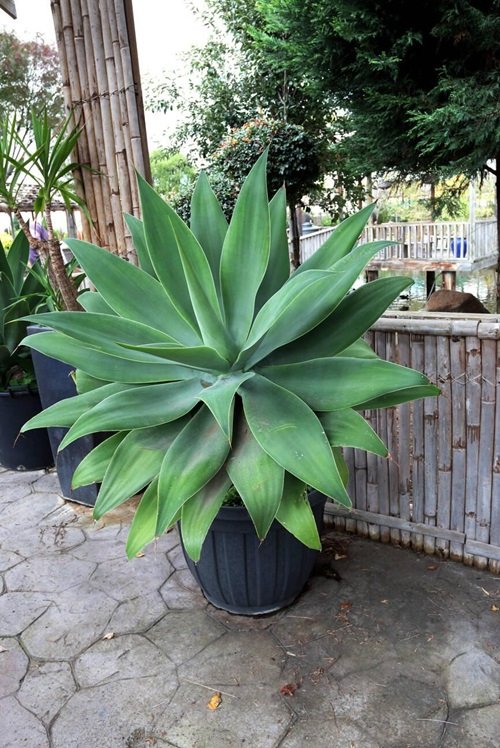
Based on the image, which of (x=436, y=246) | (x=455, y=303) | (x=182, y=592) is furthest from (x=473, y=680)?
(x=436, y=246)

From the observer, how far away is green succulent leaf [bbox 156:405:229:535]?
4.20 feet

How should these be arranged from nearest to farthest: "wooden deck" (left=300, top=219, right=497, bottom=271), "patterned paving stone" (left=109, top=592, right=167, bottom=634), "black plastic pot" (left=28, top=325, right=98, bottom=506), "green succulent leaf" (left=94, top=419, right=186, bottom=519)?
"green succulent leaf" (left=94, top=419, right=186, bottom=519) → "patterned paving stone" (left=109, top=592, right=167, bottom=634) → "black plastic pot" (left=28, top=325, right=98, bottom=506) → "wooden deck" (left=300, top=219, right=497, bottom=271)

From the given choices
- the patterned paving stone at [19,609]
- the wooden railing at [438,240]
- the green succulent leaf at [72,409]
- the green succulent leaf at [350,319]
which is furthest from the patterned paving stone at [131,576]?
the wooden railing at [438,240]

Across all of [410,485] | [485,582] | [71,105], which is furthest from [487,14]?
[485,582]

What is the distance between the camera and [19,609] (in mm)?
1933

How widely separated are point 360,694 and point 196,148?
396 inches

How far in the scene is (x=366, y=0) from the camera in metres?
3.62

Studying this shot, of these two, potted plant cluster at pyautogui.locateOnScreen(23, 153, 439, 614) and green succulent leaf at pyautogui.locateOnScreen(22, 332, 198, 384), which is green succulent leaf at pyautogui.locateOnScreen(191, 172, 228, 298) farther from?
green succulent leaf at pyautogui.locateOnScreen(22, 332, 198, 384)

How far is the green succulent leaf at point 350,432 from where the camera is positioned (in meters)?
1.32

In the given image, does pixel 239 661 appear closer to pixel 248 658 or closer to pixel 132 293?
pixel 248 658

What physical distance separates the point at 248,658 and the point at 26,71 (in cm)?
1662

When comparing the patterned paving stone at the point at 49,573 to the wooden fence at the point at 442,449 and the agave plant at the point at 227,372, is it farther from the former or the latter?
the wooden fence at the point at 442,449

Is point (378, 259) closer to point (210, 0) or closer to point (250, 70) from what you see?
point (250, 70)

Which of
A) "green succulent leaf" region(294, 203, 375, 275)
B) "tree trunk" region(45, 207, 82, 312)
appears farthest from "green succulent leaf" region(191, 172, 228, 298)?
"tree trunk" region(45, 207, 82, 312)
